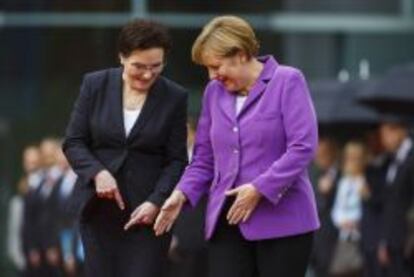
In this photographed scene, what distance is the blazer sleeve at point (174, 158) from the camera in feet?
28.1

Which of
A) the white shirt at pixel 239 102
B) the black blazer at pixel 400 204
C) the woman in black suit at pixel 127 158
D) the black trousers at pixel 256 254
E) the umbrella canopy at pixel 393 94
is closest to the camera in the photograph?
the black trousers at pixel 256 254

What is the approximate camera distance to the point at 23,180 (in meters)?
23.5

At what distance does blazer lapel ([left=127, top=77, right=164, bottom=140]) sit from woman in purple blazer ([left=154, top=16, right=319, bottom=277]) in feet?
1.28

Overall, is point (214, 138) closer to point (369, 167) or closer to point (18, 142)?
point (369, 167)

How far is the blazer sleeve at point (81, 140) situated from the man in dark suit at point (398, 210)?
6.94 metres

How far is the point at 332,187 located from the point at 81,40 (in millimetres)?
7354

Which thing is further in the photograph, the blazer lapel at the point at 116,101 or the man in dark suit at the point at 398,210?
the man in dark suit at the point at 398,210

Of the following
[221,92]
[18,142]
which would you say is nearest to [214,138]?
[221,92]

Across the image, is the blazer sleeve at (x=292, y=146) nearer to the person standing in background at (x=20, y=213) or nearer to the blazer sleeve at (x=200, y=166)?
the blazer sleeve at (x=200, y=166)

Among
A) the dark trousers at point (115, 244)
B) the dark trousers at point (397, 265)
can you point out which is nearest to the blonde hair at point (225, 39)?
the dark trousers at point (115, 244)

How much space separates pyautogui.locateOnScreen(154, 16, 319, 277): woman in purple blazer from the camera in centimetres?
814

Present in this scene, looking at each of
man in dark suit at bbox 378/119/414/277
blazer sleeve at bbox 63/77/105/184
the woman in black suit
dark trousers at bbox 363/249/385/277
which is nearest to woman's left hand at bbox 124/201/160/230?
the woman in black suit

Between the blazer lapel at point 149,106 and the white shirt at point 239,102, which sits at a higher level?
the white shirt at point 239,102

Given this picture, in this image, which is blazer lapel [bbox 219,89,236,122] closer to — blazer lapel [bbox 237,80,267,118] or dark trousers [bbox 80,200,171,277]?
blazer lapel [bbox 237,80,267,118]
